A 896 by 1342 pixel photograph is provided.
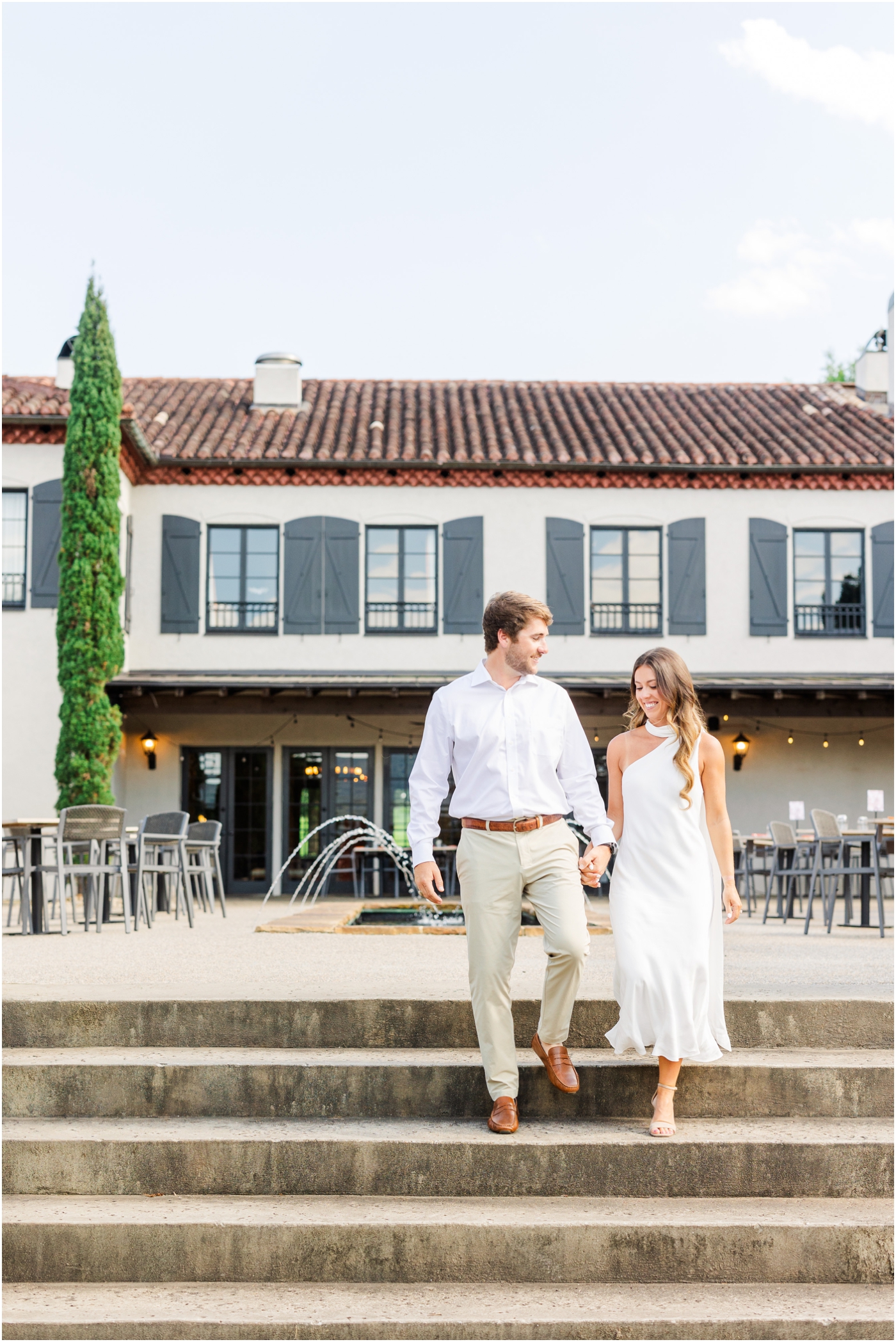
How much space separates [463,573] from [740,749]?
4.73 metres

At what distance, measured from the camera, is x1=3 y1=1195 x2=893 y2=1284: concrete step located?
3.56 meters

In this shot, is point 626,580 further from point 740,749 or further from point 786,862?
point 786,862

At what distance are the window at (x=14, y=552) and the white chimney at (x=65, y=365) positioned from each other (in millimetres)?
3242

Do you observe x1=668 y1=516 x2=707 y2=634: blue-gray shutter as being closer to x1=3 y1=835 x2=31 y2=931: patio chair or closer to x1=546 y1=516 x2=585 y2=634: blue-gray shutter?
x1=546 y1=516 x2=585 y2=634: blue-gray shutter

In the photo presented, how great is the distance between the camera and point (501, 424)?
19250 mm

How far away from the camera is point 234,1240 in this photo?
3576 millimetres

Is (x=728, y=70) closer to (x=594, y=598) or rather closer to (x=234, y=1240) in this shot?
(x=234, y=1240)

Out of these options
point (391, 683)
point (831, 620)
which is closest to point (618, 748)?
point (391, 683)

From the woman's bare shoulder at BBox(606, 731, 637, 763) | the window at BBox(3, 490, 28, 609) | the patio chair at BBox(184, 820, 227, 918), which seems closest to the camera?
the woman's bare shoulder at BBox(606, 731, 637, 763)

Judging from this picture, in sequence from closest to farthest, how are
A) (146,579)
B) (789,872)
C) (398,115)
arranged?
(398,115) → (789,872) → (146,579)

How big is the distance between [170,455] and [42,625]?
3.16 meters

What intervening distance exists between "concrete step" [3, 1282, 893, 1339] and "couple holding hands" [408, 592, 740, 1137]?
0.61 meters

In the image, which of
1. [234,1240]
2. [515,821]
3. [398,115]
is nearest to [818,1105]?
[515,821]

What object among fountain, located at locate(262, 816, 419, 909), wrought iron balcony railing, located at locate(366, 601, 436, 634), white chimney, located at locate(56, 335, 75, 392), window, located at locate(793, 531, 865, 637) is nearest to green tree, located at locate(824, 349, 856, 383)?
window, located at locate(793, 531, 865, 637)
